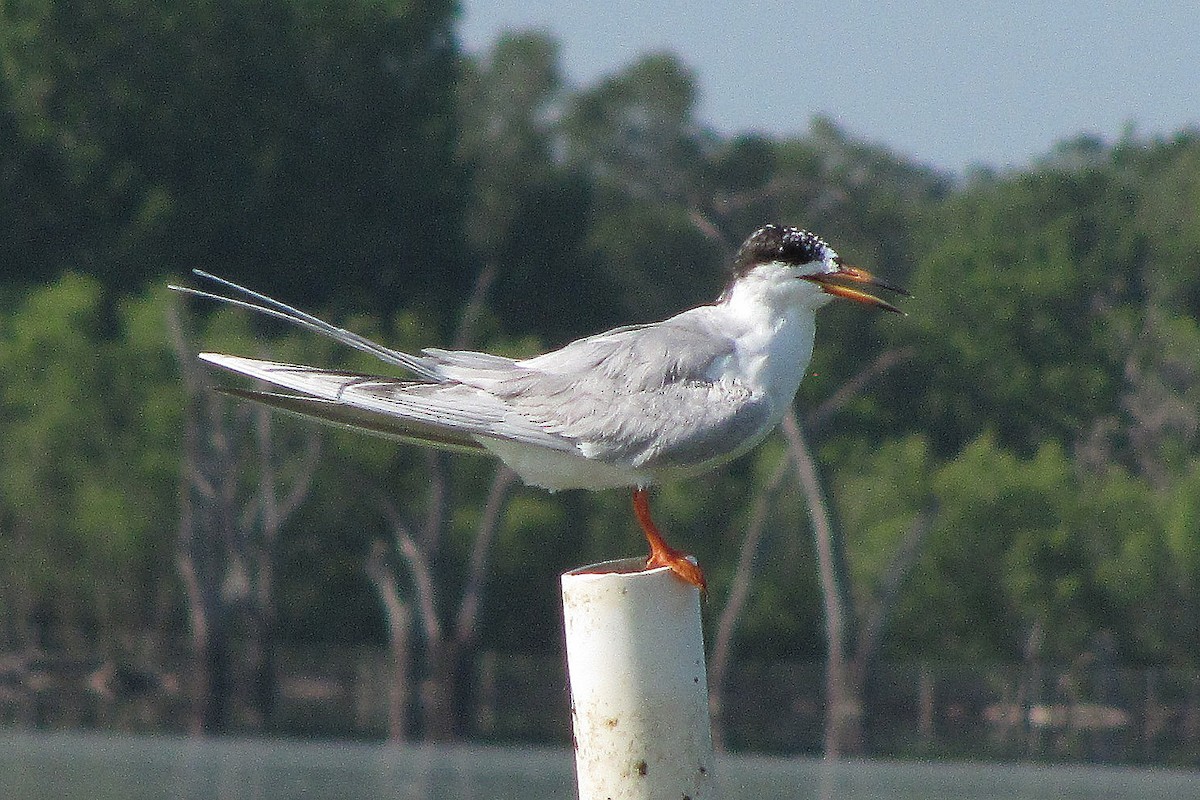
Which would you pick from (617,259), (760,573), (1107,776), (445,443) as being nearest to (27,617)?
(760,573)

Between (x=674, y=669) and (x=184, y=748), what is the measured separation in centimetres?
2501

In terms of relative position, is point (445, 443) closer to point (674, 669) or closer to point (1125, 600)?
point (674, 669)

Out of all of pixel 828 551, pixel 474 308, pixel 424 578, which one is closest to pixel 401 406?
pixel 474 308

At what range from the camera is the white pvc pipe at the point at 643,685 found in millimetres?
6242

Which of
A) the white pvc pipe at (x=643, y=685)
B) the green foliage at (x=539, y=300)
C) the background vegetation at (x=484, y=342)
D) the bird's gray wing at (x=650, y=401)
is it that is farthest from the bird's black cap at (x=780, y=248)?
the background vegetation at (x=484, y=342)

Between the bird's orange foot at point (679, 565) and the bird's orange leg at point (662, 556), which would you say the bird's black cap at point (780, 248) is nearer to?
the bird's orange leg at point (662, 556)

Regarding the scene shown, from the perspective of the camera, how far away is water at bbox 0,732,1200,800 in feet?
74.1

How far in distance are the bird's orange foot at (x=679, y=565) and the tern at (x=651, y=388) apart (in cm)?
2

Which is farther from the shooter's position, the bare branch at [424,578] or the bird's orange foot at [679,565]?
the bare branch at [424,578]

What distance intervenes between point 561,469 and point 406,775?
19.5 meters

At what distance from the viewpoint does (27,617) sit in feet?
144

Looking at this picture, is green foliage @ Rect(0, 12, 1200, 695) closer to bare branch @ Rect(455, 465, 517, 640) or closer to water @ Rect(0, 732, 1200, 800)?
bare branch @ Rect(455, 465, 517, 640)

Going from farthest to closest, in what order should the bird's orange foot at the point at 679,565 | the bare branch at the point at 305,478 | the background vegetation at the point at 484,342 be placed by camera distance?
1. the background vegetation at the point at 484,342
2. the bare branch at the point at 305,478
3. the bird's orange foot at the point at 679,565

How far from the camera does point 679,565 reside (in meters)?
6.62
